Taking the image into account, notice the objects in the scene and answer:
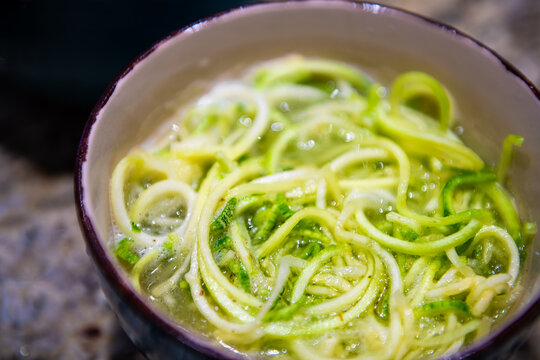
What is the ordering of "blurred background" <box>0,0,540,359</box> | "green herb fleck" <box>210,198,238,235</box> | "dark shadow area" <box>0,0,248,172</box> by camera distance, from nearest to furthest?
1. "green herb fleck" <box>210,198,238,235</box>
2. "blurred background" <box>0,0,540,359</box>
3. "dark shadow area" <box>0,0,248,172</box>

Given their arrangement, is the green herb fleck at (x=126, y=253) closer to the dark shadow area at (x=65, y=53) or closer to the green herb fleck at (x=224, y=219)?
the green herb fleck at (x=224, y=219)

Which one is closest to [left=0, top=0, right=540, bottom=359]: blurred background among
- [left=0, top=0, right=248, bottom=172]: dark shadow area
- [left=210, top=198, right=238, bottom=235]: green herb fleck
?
[left=0, top=0, right=248, bottom=172]: dark shadow area

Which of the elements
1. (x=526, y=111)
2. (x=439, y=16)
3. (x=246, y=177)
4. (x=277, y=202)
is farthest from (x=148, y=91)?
(x=439, y=16)

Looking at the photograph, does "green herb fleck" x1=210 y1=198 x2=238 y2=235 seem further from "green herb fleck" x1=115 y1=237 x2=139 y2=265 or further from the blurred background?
the blurred background

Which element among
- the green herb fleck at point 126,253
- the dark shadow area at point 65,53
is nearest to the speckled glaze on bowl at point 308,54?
the green herb fleck at point 126,253

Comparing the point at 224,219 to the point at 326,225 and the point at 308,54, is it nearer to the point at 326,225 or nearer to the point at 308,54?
the point at 326,225

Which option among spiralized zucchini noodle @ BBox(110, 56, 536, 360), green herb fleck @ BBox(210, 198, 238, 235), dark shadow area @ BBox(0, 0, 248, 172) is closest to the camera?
spiralized zucchini noodle @ BBox(110, 56, 536, 360)

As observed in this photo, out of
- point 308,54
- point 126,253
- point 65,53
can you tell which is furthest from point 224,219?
point 65,53
